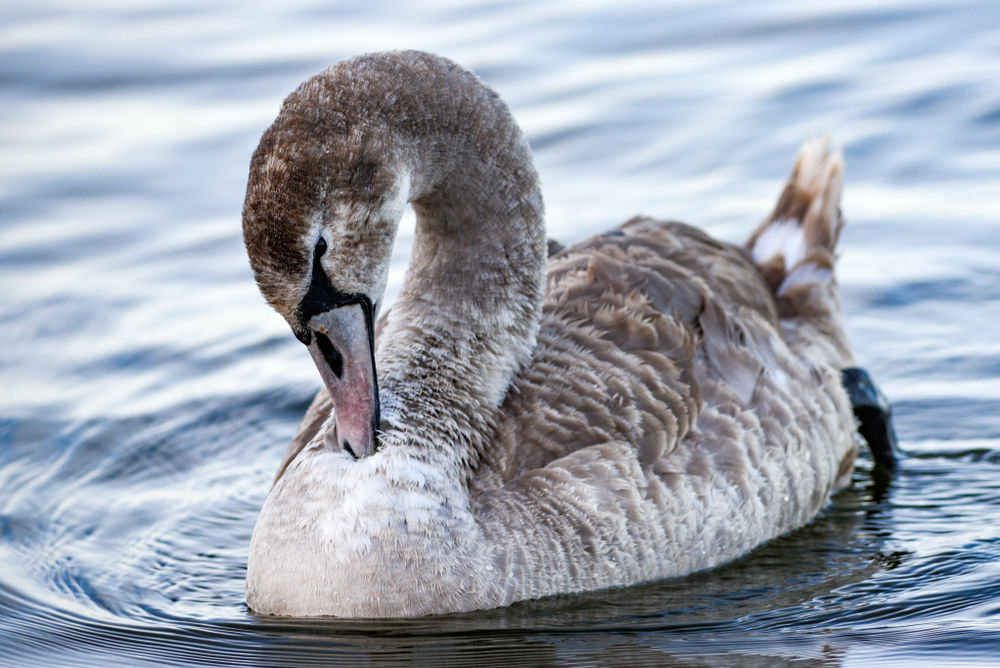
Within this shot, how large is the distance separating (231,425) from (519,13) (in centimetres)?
703

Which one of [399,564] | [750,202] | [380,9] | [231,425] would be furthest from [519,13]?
[399,564]

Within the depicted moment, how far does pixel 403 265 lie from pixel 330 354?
→ 4969mm

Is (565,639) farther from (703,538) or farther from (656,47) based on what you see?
(656,47)

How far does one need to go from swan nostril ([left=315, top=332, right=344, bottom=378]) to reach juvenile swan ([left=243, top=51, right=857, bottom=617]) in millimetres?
11

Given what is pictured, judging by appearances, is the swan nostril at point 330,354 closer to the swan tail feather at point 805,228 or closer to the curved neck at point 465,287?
the curved neck at point 465,287

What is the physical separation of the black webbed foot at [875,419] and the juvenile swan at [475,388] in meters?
0.72

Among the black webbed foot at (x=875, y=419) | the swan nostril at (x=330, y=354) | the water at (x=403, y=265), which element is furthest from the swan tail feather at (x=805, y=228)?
the swan nostril at (x=330, y=354)

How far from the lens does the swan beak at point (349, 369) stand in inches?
266

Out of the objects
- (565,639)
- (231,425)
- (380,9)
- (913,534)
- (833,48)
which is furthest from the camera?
(380,9)

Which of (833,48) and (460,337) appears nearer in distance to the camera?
(460,337)

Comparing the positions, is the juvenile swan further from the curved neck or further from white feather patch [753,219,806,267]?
white feather patch [753,219,806,267]

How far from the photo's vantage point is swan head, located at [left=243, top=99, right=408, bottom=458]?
20.9ft

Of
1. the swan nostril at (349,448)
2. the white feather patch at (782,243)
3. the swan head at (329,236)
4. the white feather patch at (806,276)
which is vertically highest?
the swan head at (329,236)

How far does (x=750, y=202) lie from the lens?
12.3 m
